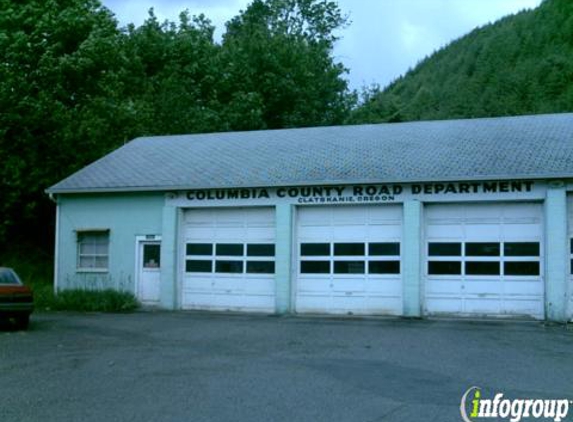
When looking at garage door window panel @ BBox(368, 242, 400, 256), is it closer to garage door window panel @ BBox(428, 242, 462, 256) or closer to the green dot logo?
garage door window panel @ BBox(428, 242, 462, 256)

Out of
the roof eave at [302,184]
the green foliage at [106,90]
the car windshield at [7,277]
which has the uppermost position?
the green foliage at [106,90]

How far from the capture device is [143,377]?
10.7 meters

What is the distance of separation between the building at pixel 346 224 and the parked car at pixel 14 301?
207 inches

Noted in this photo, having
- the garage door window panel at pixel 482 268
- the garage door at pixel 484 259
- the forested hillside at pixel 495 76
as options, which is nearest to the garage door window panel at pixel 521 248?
the garage door at pixel 484 259

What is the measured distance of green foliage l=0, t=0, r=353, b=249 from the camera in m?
27.1

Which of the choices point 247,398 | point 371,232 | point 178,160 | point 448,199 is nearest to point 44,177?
point 178,160

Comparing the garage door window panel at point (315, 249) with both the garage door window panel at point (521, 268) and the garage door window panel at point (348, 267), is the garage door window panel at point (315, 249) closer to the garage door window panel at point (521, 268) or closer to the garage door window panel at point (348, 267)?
the garage door window panel at point (348, 267)

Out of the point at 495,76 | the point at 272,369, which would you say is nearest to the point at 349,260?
the point at 272,369

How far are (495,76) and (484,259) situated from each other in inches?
1597

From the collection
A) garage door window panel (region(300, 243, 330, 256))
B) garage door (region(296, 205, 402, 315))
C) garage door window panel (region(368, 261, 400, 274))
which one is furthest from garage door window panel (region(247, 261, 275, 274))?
garage door window panel (region(368, 261, 400, 274))

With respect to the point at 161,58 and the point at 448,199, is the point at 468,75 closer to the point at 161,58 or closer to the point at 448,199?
the point at 161,58

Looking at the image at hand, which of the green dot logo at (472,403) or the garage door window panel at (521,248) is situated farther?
the garage door window panel at (521,248)

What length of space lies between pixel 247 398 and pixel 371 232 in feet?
37.3

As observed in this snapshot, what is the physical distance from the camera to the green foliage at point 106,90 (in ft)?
88.9
